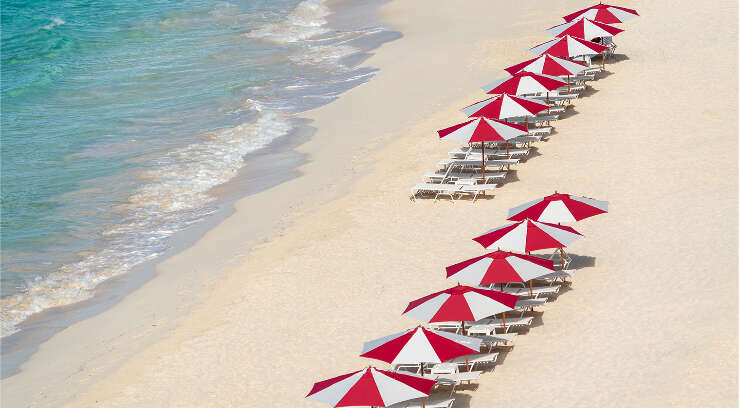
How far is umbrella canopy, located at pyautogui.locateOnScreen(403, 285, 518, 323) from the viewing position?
1439cm

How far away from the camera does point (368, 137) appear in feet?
85.8

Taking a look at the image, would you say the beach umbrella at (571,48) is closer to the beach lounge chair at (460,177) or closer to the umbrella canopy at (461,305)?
the beach lounge chair at (460,177)

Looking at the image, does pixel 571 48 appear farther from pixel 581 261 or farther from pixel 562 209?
pixel 581 261

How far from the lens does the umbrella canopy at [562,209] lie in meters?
17.3

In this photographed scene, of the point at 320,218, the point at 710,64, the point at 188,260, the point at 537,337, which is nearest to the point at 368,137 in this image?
the point at 320,218

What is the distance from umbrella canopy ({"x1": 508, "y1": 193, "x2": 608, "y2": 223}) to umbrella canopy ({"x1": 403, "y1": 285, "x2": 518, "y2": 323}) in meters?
2.90

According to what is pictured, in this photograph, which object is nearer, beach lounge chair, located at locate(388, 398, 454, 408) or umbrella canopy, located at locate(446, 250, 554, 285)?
beach lounge chair, located at locate(388, 398, 454, 408)

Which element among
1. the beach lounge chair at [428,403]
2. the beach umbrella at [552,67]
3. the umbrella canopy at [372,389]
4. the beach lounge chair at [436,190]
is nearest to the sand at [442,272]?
the beach lounge chair at [436,190]

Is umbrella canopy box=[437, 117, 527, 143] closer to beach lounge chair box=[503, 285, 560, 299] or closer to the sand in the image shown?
the sand

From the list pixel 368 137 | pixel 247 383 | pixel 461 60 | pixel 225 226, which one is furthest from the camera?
pixel 461 60

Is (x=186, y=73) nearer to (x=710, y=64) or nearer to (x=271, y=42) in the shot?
(x=271, y=42)

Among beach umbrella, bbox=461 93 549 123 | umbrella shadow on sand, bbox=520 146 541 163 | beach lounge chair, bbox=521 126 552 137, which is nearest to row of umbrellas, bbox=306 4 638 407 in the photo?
beach umbrella, bbox=461 93 549 123

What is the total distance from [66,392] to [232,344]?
2.85 meters

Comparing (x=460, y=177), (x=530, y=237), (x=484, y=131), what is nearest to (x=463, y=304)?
(x=530, y=237)
